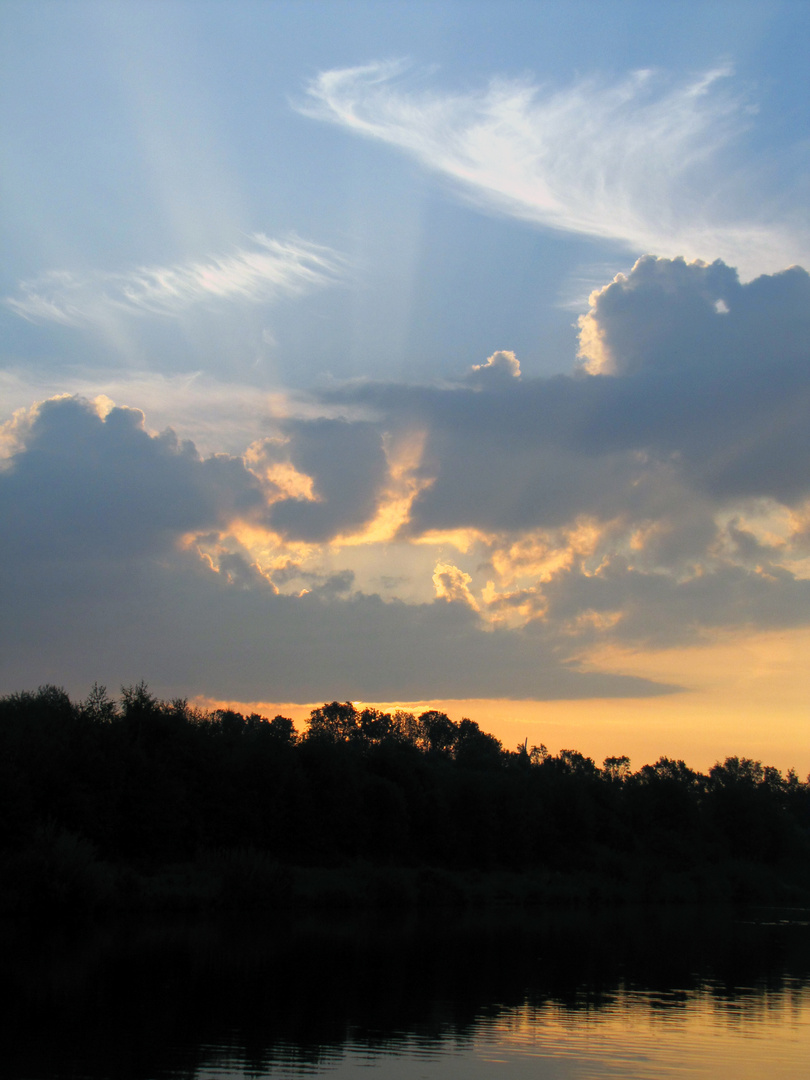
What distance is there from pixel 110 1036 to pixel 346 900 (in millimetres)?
38711

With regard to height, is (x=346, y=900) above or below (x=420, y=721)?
below

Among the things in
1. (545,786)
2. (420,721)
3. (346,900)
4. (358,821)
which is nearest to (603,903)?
(545,786)

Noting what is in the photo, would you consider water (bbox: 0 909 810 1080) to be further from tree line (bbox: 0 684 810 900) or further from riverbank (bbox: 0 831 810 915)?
tree line (bbox: 0 684 810 900)

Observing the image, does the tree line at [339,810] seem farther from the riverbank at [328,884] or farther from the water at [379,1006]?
the water at [379,1006]

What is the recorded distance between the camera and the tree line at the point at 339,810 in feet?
168

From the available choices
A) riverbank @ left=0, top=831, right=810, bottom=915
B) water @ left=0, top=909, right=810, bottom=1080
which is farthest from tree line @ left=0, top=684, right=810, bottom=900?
water @ left=0, top=909, right=810, bottom=1080

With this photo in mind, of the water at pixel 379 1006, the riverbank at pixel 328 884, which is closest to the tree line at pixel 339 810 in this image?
the riverbank at pixel 328 884

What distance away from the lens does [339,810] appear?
68062 mm

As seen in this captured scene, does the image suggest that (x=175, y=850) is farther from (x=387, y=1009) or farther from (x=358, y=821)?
(x=387, y=1009)

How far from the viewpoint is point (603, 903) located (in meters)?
76.2

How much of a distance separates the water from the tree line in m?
12.4

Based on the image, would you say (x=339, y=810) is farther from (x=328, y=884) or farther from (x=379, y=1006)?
(x=379, y=1006)

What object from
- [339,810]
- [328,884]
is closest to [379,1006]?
[328,884]

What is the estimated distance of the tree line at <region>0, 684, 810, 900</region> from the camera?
51125 millimetres
